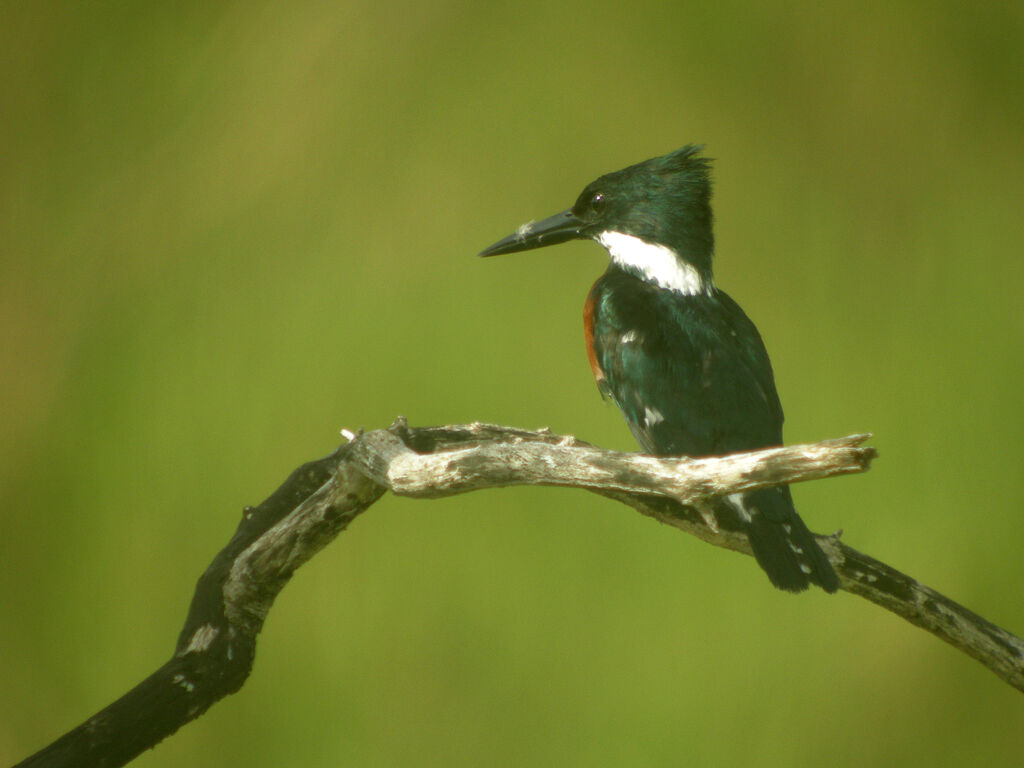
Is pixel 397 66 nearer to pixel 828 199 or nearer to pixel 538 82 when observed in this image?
pixel 538 82

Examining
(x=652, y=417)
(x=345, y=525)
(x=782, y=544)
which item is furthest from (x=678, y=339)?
(x=345, y=525)

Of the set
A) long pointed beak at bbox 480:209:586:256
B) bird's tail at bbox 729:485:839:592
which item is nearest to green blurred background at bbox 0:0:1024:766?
long pointed beak at bbox 480:209:586:256

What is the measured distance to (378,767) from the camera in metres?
1.80

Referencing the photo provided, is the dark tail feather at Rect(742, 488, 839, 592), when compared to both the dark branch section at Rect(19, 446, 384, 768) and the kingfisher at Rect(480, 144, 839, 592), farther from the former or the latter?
the dark branch section at Rect(19, 446, 384, 768)

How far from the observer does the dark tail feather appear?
1.22 m

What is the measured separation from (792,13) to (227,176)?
1.16 meters

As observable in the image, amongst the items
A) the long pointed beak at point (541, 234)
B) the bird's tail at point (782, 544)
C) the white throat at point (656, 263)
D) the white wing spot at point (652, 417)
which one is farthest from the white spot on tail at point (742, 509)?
the long pointed beak at point (541, 234)

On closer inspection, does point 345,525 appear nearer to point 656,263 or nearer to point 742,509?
point 742,509

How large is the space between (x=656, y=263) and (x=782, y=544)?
59cm

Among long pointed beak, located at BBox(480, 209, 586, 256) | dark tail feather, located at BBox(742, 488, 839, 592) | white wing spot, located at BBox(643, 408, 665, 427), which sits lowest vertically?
dark tail feather, located at BBox(742, 488, 839, 592)

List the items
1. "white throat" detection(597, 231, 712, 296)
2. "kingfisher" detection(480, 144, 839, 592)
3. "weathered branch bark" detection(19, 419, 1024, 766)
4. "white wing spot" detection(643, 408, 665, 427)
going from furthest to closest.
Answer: "white throat" detection(597, 231, 712, 296), "white wing spot" detection(643, 408, 665, 427), "kingfisher" detection(480, 144, 839, 592), "weathered branch bark" detection(19, 419, 1024, 766)

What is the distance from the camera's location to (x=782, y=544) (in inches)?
49.0

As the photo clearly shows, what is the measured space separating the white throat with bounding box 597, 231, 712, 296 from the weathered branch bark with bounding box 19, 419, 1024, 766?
1.37 ft

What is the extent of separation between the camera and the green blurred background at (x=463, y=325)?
1.79 meters
